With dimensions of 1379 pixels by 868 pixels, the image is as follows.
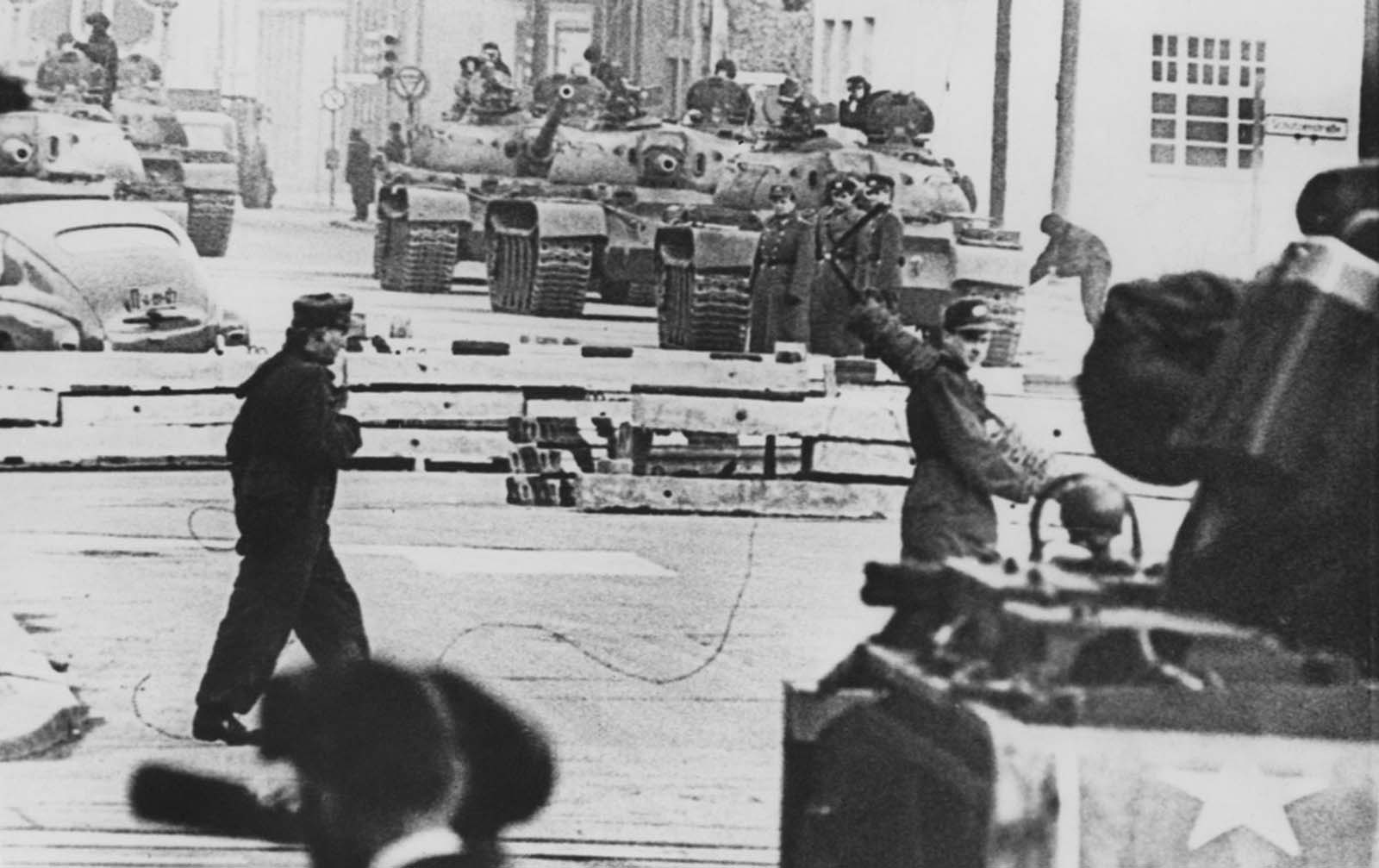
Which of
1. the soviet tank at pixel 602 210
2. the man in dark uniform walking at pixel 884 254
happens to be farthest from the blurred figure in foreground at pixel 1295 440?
the soviet tank at pixel 602 210

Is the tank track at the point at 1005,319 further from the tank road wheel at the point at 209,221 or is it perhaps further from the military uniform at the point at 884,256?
the tank road wheel at the point at 209,221

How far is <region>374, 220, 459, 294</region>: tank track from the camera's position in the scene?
978cm

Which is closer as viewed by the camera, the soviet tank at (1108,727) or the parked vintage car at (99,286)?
the soviet tank at (1108,727)

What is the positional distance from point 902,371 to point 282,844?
198 cm

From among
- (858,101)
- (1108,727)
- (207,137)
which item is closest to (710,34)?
(858,101)

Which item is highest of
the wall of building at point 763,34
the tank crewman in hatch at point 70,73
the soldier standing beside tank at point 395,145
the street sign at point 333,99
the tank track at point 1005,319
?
the wall of building at point 763,34

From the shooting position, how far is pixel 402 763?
6.09m

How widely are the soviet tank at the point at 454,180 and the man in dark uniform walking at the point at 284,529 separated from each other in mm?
2257

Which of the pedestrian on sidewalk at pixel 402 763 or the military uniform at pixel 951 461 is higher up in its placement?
the military uniform at pixel 951 461

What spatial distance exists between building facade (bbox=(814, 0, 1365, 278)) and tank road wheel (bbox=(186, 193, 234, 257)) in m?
2.45


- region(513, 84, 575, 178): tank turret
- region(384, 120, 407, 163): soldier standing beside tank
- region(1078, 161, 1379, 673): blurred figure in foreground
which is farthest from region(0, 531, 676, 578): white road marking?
region(513, 84, 575, 178): tank turret

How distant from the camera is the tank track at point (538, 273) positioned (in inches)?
480

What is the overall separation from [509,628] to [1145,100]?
7.44 feet

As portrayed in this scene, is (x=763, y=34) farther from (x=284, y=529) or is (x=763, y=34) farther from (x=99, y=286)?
(x=284, y=529)
